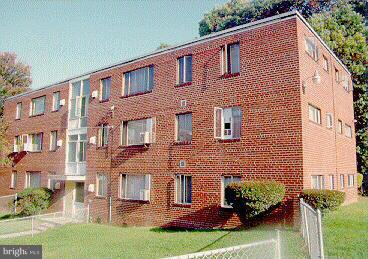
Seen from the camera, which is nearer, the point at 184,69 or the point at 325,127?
the point at 325,127

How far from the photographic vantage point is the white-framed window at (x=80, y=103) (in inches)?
902

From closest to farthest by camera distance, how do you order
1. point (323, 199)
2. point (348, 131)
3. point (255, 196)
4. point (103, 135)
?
point (323, 199)
point (255, 196)
point (103, 135)
point (348, 131)

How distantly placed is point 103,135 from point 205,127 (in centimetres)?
809

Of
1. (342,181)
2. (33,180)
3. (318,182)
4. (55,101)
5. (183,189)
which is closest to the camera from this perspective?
(318,182)

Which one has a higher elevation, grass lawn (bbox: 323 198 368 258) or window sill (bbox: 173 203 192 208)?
window sill (bbox: 173 203 192 208)

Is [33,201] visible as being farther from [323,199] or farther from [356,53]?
[356,53]

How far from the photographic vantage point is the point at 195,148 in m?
15.7

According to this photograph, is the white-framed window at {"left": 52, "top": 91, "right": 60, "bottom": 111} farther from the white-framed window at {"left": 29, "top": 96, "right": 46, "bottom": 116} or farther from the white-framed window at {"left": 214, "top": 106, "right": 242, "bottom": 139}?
the white-framed window at {"left": 214, "top": 106, "right": 242, "bottom": 139}

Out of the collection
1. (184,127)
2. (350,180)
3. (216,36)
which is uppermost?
(216,36)

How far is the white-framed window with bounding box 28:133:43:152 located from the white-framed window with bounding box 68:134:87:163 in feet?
13.7

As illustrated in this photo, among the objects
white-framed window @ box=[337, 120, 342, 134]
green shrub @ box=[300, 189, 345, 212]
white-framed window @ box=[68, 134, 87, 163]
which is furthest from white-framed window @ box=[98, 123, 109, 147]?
white-framed window @ box=[337, 120, 342, 134]

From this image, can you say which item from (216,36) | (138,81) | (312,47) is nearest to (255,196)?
(216,36)

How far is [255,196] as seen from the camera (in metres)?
11.8

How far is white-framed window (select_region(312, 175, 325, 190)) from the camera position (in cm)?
1398
